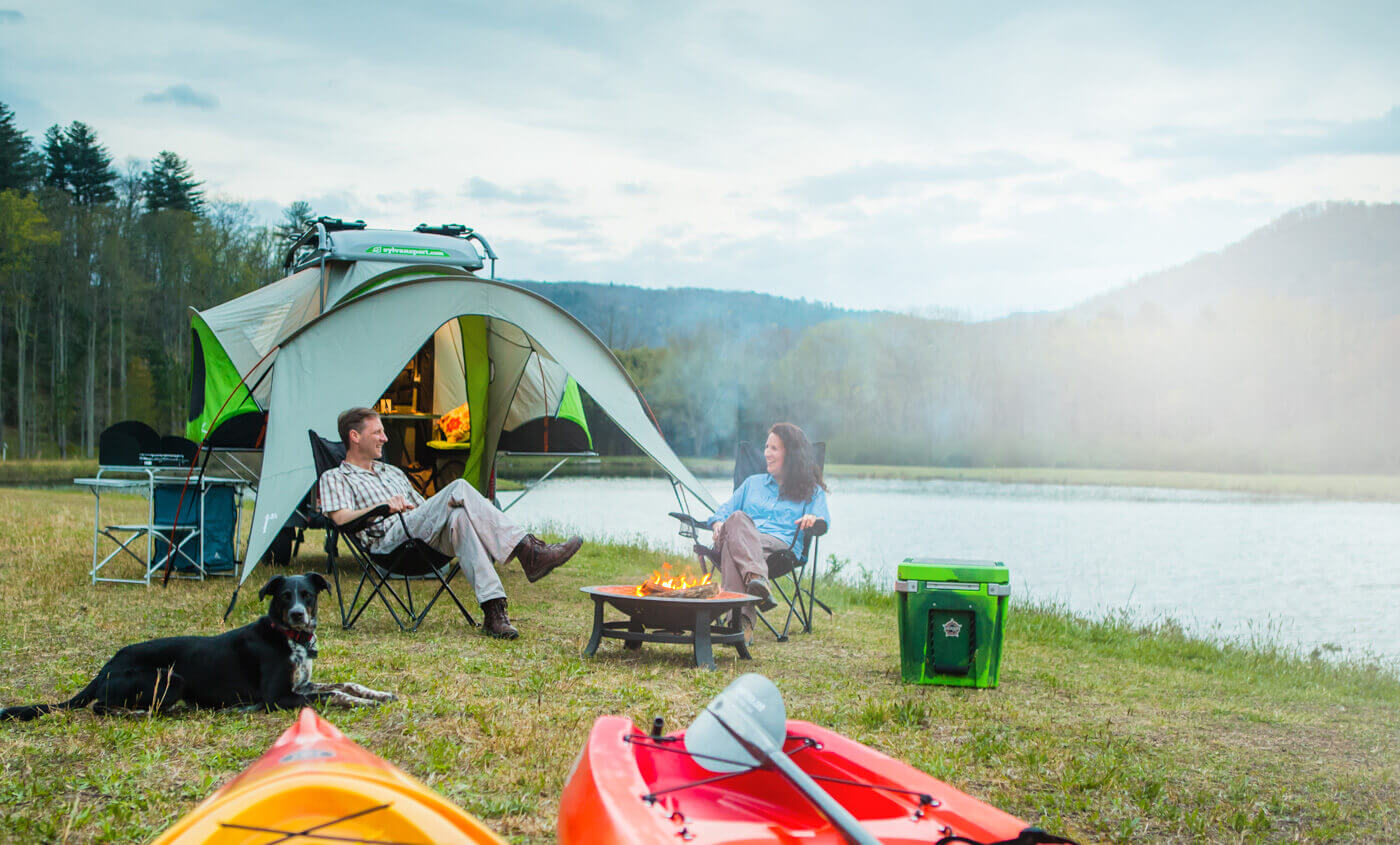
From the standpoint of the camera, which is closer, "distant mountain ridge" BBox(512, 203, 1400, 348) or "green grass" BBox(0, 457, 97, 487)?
"green grass" BBox(0, 457, 97, 487)

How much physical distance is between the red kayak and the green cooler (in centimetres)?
168

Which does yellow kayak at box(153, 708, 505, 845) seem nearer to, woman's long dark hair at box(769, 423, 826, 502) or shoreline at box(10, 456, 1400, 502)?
woman's long dark hair at box(769, 423, 826, 502)

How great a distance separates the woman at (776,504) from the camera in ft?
13.4

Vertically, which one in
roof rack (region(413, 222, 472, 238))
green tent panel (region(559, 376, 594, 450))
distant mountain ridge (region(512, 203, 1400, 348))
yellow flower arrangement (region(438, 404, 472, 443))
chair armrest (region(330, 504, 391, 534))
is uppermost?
distant mountain ridge (region(512, 203, 1400, 348))

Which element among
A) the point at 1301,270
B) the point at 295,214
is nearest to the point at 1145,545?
the point at 295,214

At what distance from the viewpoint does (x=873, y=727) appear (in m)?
2.75

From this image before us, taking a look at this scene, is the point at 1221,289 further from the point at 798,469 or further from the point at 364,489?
the point at 364,489

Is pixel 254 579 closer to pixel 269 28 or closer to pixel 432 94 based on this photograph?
pixel 269 28

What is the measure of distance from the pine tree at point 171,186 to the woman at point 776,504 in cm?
2876

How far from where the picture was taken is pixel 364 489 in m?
4.23

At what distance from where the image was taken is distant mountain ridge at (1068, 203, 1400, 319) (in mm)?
36250

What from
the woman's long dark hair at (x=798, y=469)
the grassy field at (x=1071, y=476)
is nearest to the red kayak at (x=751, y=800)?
the woman's long dark hair at (x=798, y=469)

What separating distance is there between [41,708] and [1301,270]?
148ft

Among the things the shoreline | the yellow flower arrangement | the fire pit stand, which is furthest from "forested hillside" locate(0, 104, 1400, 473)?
the fire pit stand
